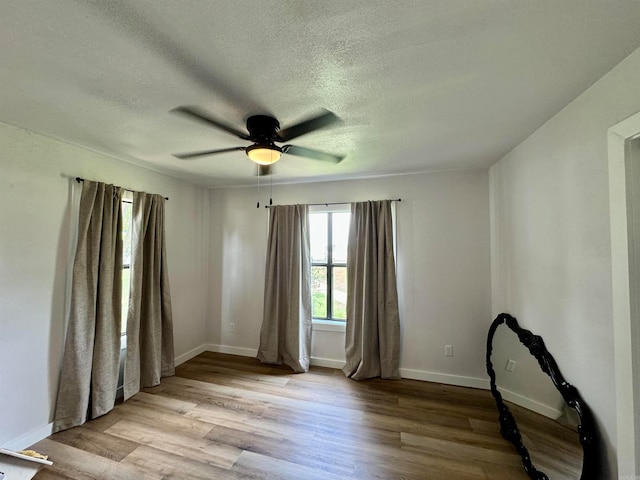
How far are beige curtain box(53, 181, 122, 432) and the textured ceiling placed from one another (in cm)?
72

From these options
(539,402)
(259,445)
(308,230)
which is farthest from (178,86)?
(539,402)

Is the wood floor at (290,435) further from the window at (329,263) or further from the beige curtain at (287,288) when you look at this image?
the window at (329,263)

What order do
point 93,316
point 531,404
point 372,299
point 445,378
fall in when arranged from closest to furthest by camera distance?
point 531,404, point 93,316, point 445,378, point 372,299

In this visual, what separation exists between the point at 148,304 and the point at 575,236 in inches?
149

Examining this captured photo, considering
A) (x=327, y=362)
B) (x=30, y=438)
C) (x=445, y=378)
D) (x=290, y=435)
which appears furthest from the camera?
(x=327, y=362)

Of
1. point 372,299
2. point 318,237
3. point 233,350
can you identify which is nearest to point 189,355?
point 233,350

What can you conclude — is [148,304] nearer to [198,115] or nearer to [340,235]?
[198,115]

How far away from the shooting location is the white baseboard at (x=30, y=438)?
6.33 feet

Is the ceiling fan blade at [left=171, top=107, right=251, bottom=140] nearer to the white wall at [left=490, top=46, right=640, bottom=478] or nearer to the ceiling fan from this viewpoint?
the ceiling fan

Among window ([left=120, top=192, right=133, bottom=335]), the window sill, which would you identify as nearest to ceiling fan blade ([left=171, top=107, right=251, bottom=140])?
window ([left=120, top=192, right=133, bottom=335])

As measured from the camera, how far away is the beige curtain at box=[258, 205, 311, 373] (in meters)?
3.39

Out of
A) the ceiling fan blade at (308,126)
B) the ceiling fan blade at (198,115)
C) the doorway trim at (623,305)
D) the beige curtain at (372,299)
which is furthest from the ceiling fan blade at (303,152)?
the doorway trim at (623,305)

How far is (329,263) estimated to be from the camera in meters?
3.61

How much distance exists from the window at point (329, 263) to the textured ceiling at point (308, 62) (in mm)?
1622
